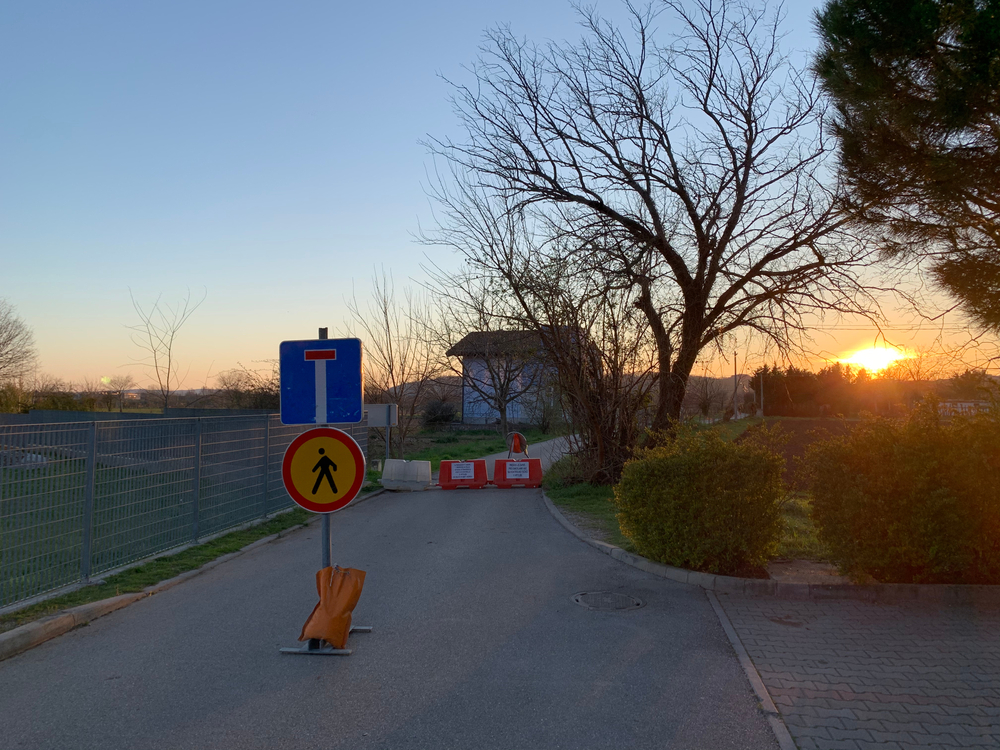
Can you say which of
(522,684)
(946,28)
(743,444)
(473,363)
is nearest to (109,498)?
(522,684)

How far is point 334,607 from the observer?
5.74 meters

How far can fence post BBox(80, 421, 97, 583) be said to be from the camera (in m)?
7.54

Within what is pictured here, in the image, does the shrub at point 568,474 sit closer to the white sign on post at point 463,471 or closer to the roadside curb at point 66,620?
the white sign on post at point 463,471

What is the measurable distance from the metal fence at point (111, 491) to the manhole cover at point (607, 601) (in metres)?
4.81

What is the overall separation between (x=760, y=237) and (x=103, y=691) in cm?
1271

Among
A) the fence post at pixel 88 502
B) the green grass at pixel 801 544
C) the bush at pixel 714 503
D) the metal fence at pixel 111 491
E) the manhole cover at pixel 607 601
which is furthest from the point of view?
the green grass at pixel 801 544

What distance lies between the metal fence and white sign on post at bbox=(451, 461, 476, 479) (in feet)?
21.6

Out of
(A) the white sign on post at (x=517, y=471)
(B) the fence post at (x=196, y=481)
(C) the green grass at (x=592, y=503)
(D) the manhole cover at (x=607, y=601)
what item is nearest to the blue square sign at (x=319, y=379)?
(D) the manhole cover at (x=607, y=601)

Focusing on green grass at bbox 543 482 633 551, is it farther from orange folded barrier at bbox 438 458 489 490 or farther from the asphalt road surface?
the asphalt road surface

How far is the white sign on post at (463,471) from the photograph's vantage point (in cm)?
1823

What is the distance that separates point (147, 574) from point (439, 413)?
37.1 m

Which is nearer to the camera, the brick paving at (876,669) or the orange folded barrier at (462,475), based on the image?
the brick paving at (876,669)

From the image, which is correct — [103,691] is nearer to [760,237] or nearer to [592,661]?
[592,661]

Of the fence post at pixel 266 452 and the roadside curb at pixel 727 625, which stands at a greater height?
the fence post at pixel 266 452
